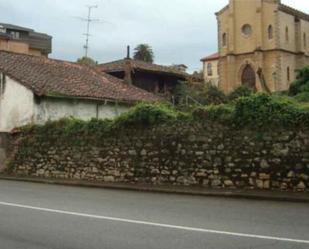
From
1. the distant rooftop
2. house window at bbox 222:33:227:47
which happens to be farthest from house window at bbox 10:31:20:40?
house window at bbox 222:33:227:47

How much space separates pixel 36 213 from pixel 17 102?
14373 millimetres

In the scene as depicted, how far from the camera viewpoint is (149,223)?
9648mm

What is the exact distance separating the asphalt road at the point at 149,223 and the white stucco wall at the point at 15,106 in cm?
999

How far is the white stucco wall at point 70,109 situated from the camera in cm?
2402

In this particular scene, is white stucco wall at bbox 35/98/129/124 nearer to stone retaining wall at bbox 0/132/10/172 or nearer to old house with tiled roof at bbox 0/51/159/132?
old house with tiled roof at bbox 0/51/159/132

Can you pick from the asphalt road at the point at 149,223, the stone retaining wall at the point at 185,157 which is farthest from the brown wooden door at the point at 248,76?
the asphalt road at the point at 149,223

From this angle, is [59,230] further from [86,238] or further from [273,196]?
[273,196]

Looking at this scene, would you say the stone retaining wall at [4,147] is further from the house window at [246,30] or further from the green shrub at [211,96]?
the house window at [246,30]

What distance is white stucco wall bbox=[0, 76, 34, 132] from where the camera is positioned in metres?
23.9

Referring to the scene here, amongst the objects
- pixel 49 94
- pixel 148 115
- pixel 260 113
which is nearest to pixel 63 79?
pixel 49 94

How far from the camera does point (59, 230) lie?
890cm

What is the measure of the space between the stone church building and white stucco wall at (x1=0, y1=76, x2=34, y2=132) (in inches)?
1759

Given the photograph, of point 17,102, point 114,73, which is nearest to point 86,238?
point 17,102

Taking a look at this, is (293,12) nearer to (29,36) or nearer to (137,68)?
(29,36)
